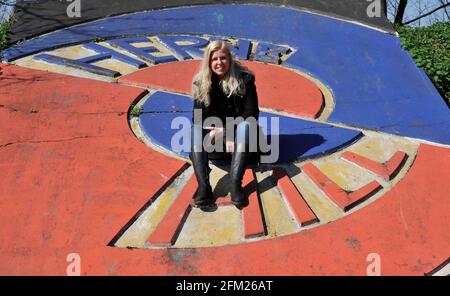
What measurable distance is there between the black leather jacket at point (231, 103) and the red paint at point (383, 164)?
0.99 meters

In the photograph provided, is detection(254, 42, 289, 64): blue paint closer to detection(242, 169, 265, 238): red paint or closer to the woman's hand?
detection(242, 169, 265, 238): red paint

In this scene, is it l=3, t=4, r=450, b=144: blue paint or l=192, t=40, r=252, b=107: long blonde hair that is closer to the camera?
l=192, t=40, r=252, b=107: long blonde hair

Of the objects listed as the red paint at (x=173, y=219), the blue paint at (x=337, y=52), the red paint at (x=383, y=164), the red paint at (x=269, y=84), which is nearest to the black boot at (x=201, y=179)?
the red paint at (x=173, y=219)

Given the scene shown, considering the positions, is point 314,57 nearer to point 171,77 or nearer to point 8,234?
point 171,77

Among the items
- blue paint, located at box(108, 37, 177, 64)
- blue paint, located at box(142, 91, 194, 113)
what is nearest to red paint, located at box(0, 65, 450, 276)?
blue paint, located at box(142, 91, 194, 113)

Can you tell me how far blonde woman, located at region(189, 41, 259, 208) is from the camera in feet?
12.0

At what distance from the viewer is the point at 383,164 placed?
418cm

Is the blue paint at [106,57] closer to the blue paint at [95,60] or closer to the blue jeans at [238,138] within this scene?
the blue paint at [95,60]

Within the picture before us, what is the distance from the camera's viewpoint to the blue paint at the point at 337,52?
4.90 m

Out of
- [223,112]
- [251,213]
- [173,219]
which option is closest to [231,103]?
[223,112]

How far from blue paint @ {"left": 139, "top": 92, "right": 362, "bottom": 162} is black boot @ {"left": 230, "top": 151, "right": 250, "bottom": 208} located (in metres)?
0.66

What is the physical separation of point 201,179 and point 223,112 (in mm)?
567
